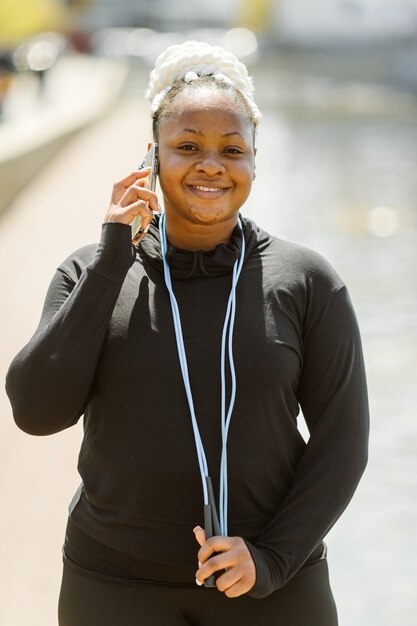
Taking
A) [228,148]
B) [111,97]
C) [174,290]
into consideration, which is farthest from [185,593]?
[111,97]

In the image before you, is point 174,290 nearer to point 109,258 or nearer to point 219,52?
point 109,258

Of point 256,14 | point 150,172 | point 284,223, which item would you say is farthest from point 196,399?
point 256,14

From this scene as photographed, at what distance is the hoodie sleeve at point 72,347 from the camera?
2529 mm

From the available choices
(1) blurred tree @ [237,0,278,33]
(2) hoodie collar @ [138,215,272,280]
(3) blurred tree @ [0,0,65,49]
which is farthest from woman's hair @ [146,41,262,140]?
(1) blurred tree @ [237,0,278,33]

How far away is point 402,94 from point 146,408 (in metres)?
43.0

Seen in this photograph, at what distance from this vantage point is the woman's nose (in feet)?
8.66

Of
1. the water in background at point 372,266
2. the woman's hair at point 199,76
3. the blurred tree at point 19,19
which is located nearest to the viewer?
the woman's hair at point 199,76

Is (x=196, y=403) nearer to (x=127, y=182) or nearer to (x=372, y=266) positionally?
(x=127, y=182)

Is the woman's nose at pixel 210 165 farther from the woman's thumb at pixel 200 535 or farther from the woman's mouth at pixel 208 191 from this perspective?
the woman's thumb at pixel 200 535

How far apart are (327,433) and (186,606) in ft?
1.52

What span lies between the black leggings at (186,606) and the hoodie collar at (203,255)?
2.18 feet

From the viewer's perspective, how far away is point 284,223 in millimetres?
14938

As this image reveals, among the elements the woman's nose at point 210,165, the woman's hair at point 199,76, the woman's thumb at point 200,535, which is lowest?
the woman's thumb at point 200,535

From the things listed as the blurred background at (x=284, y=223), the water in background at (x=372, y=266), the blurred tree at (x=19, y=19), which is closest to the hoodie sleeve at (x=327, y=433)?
the blurred background at (x=284, y=223)
